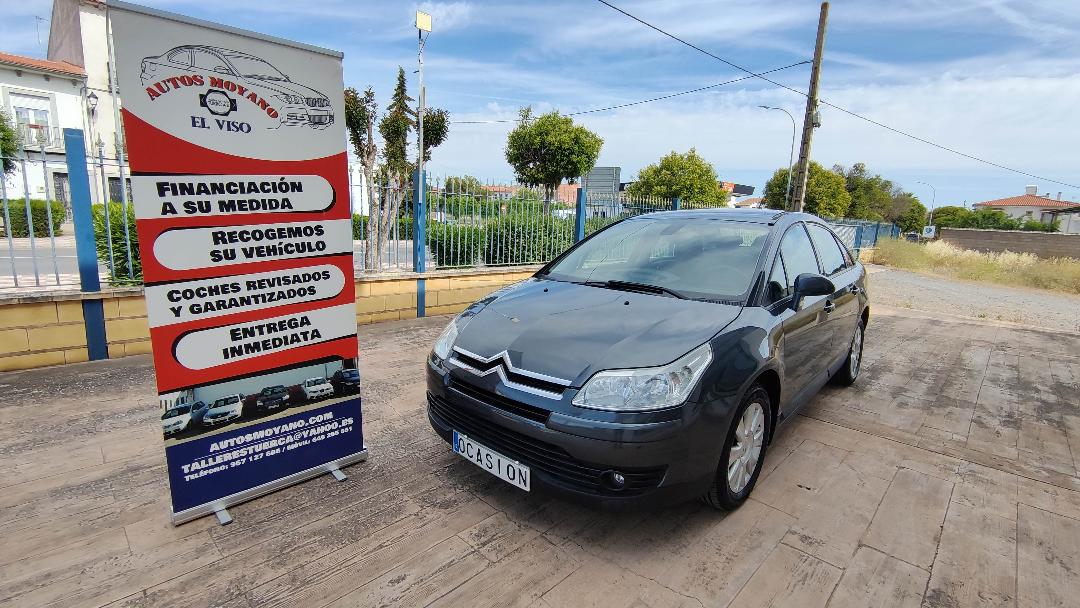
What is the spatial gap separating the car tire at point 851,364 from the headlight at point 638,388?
303 cm

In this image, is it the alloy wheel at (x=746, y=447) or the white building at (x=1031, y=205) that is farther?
the white building at (x=1031, y=205)

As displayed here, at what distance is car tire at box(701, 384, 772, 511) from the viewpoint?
7.54 feet

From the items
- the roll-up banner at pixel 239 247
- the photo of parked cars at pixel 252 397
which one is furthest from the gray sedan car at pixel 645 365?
the roll-up banner at pixel 239 247

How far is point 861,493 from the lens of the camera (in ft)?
9.12

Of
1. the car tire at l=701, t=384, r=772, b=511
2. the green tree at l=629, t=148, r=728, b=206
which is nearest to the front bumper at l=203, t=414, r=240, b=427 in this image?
the car tire at l=701, t=384, r=772, b=511

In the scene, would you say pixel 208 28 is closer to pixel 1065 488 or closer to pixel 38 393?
pixel 38 393

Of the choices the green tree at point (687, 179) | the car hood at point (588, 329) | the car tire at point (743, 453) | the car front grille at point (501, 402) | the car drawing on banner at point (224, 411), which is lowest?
the car tire at point (743, 453)

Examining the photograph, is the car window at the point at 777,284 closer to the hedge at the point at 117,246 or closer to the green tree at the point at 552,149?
the hedge at the point at 117,246

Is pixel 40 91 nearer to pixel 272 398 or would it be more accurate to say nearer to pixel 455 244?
pixel 455 244

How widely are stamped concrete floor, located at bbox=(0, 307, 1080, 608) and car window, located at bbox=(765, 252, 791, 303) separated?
1051 millimetres

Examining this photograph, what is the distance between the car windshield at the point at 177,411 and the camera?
2192 mm

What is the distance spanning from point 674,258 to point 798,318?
0.79 meters

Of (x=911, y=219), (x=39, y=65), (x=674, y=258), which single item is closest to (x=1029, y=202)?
(x=911, y=219)

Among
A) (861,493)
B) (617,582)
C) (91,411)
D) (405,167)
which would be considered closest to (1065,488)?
(861,493)
